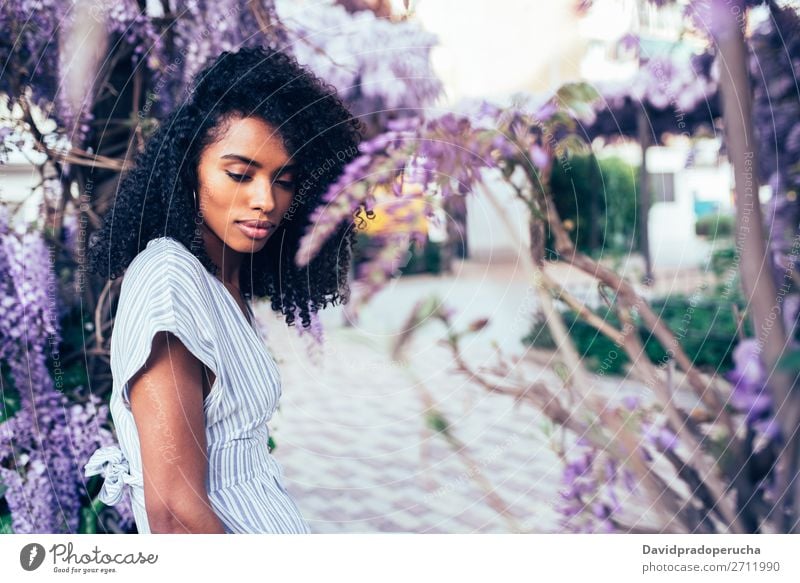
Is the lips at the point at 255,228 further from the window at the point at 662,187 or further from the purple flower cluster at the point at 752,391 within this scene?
the purple flower cluster at the point at 752,391

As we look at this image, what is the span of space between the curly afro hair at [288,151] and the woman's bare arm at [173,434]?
20cm

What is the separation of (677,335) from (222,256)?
81 centimetres

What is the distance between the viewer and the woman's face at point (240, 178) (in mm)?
1105

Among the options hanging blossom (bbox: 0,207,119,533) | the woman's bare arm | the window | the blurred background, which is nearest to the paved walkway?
the blurred background

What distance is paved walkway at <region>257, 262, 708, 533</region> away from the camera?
4.63 feet

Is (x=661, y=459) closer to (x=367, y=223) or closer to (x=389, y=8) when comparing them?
(x=367, y=223)

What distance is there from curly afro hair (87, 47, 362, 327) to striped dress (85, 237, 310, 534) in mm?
113

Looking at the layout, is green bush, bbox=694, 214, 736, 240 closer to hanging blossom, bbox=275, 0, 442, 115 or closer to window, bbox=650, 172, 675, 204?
window, bbox=650, 172, 675, 204

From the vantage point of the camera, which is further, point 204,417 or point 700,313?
point 700,313

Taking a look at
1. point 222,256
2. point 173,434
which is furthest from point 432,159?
point 173,434

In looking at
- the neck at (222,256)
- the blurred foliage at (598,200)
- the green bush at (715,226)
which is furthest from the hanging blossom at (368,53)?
the green bush at (715,226)
